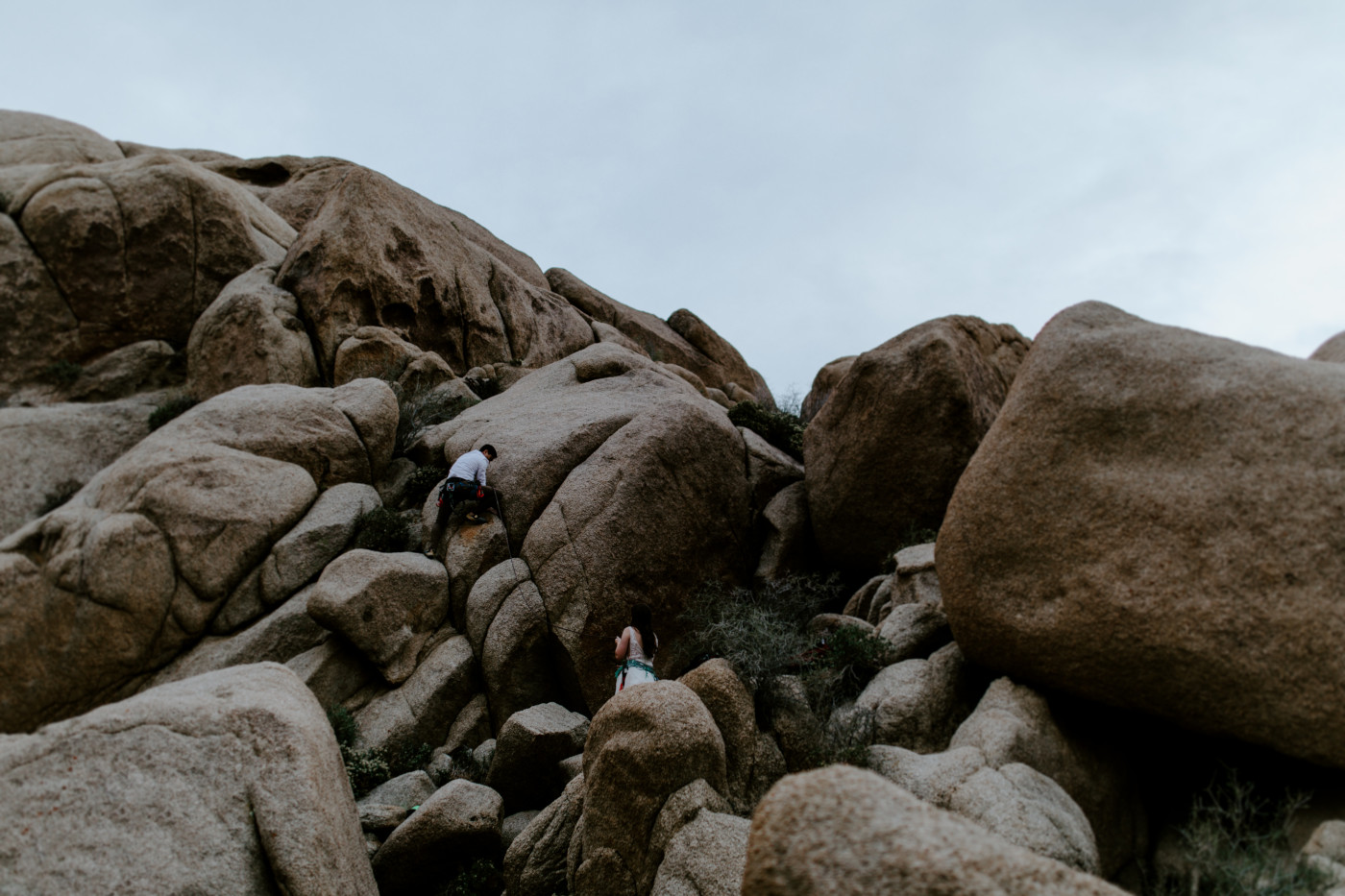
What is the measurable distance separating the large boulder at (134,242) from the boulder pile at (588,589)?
110mm

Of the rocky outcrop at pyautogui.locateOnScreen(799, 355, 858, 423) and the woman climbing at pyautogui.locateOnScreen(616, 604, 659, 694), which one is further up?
the rocky outcrop at pyautogui.locateOnScreen(799, 355, 858, 423)

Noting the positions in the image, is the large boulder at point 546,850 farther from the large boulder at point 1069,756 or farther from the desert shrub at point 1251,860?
the desert shrub at point 1251,860

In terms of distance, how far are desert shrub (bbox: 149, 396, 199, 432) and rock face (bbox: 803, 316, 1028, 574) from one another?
1742 cm

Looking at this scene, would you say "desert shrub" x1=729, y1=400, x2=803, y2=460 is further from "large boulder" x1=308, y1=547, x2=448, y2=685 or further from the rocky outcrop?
"large boulder" x1=308, y1=547, x2=448, y2=685

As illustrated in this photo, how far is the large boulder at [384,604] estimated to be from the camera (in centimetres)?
1441

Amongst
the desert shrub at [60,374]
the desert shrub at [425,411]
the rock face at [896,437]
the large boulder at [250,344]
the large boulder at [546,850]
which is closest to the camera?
the large boulder at [546,850]

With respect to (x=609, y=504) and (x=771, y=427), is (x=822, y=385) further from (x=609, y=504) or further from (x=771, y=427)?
(x=609, y=504)

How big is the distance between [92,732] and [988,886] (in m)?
8.20

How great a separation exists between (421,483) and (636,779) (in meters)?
12.3

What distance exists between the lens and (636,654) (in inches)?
475

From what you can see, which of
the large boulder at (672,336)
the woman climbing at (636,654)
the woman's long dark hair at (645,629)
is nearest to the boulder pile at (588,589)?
the woman's long dark hair at (645,629)

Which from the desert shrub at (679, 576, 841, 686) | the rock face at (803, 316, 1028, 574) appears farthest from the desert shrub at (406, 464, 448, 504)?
the rock face at (803, 316, 1028, 574)

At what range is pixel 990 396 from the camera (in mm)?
17797

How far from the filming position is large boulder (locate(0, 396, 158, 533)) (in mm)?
19250
